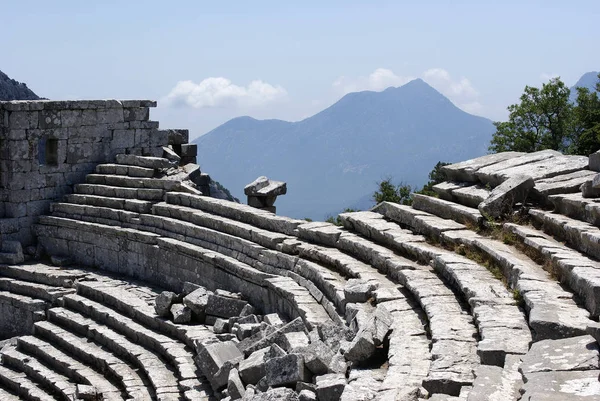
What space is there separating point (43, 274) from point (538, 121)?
Result: 76.7 ft

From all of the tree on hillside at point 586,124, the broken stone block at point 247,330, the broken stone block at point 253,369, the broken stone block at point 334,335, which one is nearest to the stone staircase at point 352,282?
the broken stone block at point 334,335

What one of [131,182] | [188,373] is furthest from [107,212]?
[188,373]

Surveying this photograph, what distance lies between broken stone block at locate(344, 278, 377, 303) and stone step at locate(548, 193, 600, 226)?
2.63 metres

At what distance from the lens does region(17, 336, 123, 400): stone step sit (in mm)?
13164

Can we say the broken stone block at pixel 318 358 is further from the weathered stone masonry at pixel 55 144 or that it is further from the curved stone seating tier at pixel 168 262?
the weathered stone masonry at pixel 55 144

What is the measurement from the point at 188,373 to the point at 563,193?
5671mm

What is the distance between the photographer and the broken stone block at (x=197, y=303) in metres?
14.1

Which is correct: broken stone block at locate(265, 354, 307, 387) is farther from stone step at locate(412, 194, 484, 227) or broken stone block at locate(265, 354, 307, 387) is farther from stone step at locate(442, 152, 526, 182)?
stone step at locate(442, 152, 526, 182)

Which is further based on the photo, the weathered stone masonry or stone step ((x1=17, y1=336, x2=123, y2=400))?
the weathered stone masonry

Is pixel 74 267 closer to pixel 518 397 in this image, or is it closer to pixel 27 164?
pixel 27 164

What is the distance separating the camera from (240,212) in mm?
16562

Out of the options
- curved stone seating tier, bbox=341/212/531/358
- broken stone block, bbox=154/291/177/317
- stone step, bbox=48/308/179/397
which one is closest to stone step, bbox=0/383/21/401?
stone step, bbox=48/308/179/397

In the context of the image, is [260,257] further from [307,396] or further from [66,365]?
[307,396]

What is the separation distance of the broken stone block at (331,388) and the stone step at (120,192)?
38.2 feet
